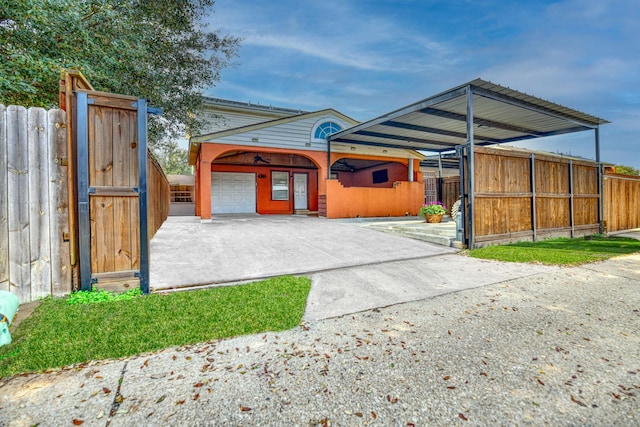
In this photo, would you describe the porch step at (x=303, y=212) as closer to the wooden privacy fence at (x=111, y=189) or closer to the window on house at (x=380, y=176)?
the window on house at (x=380, y=176)

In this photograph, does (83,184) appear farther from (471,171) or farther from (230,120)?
(230,120)

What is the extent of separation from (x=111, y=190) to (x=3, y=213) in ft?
3.13

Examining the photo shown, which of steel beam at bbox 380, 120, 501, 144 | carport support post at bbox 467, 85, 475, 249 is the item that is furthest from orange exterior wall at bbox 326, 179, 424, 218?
carport support post at bbox 467, 85, 475, 249

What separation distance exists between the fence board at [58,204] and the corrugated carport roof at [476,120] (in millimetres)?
7150

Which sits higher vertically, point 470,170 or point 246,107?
point 246,107

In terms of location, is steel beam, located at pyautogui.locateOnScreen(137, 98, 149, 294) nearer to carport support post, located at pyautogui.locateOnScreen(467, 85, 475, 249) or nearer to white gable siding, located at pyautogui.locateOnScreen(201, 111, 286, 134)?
carport support post, located at pyautogui.locateOnScreen(467, 85, 475, 249)

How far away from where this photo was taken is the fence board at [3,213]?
2.96 metres

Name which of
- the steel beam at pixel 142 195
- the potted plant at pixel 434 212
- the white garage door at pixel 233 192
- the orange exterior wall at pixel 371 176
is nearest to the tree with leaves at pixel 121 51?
the steel beam at pixel 142 195

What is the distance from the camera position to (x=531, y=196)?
25.1 ft

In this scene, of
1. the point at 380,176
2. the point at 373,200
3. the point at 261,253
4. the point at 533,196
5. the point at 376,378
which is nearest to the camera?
the point at 376,378

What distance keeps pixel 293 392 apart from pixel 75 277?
300 cm

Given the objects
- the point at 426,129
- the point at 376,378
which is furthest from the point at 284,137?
the point at 376,378

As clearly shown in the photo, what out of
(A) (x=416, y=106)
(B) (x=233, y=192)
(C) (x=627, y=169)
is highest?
(C) (x=627, y=169)

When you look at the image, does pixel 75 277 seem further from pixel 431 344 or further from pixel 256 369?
pixel 431 344
